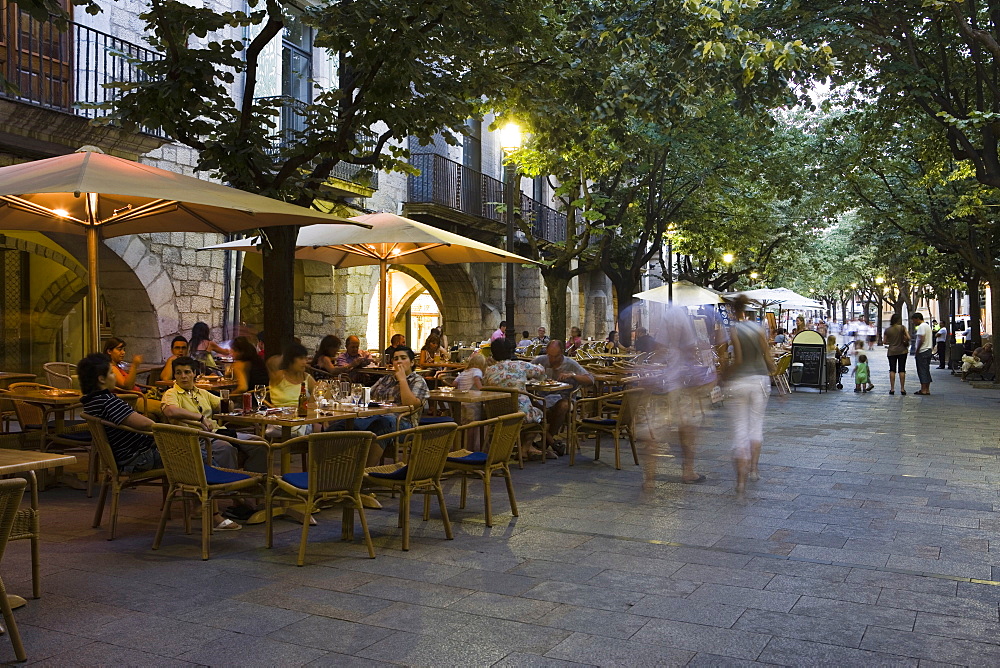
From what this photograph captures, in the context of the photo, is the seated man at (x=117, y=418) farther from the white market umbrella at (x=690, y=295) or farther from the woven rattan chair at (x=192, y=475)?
the white market umbrella at (x=690, y=295)

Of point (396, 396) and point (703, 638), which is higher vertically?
point (396, 396)

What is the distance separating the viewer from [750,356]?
8117mm

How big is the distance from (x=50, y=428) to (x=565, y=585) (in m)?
5.50

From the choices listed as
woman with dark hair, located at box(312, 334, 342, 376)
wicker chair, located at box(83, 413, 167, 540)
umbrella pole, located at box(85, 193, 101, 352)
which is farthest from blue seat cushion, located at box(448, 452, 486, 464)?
woman with dark hair, located at box(312, 334, 342, 376)

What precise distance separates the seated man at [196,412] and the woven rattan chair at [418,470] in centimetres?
108

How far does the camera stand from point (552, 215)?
26.8 m

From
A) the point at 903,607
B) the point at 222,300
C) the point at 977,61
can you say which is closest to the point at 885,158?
the point at 977,61

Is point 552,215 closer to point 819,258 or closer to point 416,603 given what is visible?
point 416,603

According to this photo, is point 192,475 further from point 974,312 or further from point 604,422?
point 974,312

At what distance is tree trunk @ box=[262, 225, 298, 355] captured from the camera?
9133 mm

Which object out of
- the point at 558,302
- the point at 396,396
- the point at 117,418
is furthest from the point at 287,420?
the point at 558,302

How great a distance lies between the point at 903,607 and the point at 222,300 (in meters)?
11.2

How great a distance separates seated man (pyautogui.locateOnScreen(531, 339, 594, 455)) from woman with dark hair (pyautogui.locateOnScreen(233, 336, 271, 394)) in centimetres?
317

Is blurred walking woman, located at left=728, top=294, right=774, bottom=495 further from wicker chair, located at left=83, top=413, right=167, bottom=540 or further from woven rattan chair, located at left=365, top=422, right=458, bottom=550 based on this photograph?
wicker chair, located at left=83, top=413, right=167, bottom=540
